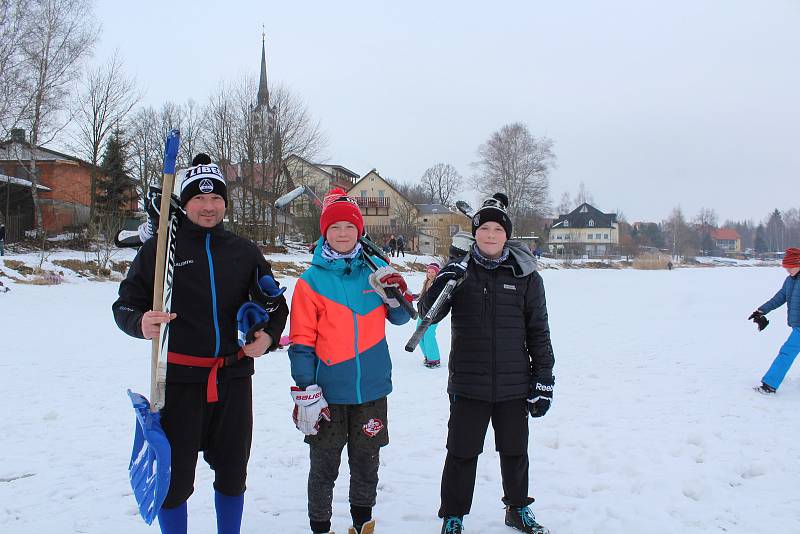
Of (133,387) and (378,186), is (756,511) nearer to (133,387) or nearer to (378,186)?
(133,387)

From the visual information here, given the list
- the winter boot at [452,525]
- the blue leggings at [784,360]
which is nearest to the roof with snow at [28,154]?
the winter boot at [452,525]

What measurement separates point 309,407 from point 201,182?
4.27ft

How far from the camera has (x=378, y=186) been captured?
58469mm

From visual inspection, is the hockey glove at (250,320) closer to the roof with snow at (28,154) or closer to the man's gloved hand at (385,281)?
the man's gloved hand at (385,281)

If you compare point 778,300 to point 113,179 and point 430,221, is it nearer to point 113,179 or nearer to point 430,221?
point 113,179

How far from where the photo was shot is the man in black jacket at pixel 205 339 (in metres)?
2.53

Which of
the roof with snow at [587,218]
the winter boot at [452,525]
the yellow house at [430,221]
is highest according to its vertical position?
the roof with snow at [587,218]

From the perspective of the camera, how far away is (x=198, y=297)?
2592 millimetres

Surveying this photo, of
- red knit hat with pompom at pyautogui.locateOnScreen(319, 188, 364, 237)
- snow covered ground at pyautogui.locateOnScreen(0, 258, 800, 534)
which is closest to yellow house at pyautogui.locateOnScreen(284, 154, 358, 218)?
snow covered ground at pyautogui.locateOnScreen(0, 258, 800, 534)

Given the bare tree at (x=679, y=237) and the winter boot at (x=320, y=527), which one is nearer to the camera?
the winter boot at (x=320, y=527)

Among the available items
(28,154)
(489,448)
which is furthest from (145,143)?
(489,448)

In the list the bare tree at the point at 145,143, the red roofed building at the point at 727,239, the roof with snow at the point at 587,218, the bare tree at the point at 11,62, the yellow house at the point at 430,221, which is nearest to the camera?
the bare tree at the point at 11,62

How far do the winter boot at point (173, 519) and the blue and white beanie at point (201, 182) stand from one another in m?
1.55

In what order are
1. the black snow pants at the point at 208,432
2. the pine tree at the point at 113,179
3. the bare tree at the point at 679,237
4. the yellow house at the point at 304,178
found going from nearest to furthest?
the black snow pants at the point at 208,432 → the pine tree at the point at 113,179 → the yellow house at the point at 304,178 → the bare tree at the point at 679,237
